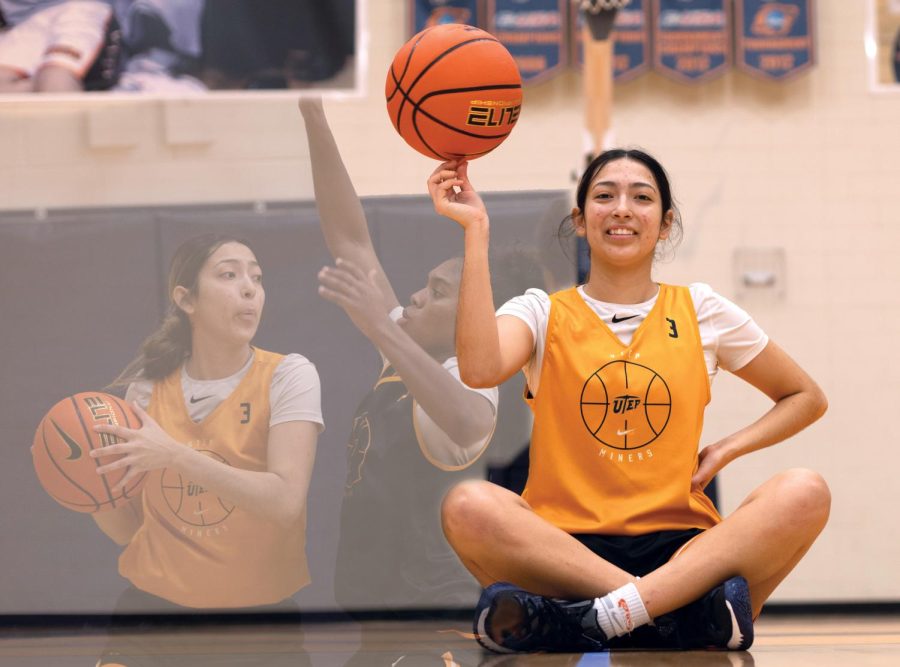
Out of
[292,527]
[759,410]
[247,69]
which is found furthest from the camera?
[759,410]

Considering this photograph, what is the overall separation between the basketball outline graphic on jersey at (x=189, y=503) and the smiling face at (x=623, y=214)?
1145mm

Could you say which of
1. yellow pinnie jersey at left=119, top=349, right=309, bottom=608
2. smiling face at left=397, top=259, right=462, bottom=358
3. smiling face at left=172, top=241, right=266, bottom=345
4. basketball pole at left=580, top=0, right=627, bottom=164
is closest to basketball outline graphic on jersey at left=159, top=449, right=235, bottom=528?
yellow pinnie jersey at left=119, top=349, right=309, bottom=608

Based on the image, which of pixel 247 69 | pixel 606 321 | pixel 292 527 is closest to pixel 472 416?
pixel 292 527

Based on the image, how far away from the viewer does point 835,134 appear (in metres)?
4.18

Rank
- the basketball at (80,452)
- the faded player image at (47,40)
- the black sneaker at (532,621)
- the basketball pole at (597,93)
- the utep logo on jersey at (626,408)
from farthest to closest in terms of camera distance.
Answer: the basketball pole at (597,93), the faded player image at (47,40), the basketball at (80,452), the utep logo on jersey at (626,408), the black sneaker at (532,621)

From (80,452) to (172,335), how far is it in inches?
14.2

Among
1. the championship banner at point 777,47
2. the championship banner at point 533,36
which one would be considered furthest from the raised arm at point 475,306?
the championship banner at point 777,47

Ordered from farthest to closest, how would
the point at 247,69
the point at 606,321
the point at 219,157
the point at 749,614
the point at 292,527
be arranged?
the point at 247,69 → the point at 219,157 → the point at 292,527 → the point at 606,321 → the point at 749,614

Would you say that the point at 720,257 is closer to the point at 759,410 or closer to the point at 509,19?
the point at 759,410

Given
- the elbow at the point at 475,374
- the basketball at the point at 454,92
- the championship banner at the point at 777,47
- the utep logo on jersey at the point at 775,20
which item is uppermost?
the utep logo on jersey at the point at 775,20

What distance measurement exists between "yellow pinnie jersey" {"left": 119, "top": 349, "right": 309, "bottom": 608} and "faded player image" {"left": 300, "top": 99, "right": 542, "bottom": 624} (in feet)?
0.57

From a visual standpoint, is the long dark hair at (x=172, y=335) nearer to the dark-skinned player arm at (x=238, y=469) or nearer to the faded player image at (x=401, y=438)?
the dark-skinned player arm at (x=238, y=469)

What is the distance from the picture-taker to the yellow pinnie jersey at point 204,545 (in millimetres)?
2562

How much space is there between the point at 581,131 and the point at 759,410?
4.29ft
